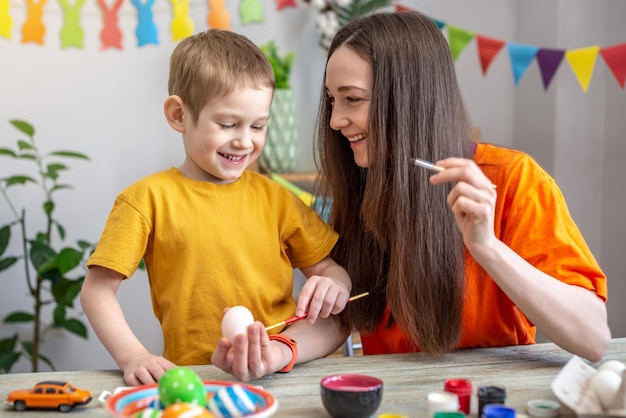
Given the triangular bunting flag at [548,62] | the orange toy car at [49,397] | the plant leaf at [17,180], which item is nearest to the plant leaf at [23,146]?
the plant leaf at [17,180]

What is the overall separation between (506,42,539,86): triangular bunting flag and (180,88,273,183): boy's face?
1.66m

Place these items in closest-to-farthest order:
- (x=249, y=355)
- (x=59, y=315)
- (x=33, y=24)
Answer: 1. (x=249, y=355)
2. (x=59, y=315)
3. (x=33, y=24)

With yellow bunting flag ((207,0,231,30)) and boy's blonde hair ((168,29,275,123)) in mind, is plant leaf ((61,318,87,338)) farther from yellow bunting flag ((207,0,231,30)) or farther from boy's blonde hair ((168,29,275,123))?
boy's blonde hair ((168,29,275,123))

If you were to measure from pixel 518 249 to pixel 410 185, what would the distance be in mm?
218

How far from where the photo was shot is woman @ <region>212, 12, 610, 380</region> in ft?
4.05

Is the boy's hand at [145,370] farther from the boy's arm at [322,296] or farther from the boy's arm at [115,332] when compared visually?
the boy's arm at [322,296]

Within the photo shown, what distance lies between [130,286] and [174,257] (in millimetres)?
1713

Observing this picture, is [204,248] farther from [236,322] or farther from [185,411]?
[185,411]

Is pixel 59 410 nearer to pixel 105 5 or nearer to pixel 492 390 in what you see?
pixel 492 390

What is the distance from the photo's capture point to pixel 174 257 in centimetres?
134

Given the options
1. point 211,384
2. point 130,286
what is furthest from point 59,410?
point 130,286

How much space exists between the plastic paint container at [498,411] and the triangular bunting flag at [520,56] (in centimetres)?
203

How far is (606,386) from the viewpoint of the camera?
0.95 metres

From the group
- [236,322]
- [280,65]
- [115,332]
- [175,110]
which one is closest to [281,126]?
[280,65]
